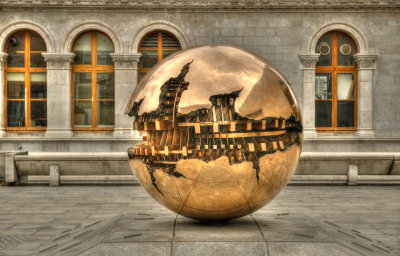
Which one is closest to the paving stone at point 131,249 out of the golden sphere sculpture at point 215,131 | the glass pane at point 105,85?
the golden sphere sculpture at point 215,131

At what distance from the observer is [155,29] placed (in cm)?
1672

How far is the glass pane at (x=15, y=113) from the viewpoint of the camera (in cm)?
1717

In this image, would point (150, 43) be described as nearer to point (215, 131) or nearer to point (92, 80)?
point (92, 80)

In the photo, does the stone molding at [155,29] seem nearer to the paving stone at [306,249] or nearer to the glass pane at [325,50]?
the glass pane at [325,50]

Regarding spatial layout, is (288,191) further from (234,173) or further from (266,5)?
(266,5)

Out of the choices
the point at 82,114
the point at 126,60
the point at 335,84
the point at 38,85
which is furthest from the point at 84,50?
the point at 335,84

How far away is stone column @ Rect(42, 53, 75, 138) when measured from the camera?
16625 mm

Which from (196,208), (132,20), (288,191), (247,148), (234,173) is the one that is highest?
(132,20)

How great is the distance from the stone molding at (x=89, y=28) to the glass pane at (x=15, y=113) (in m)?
3.18

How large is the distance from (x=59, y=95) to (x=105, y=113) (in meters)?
2.06

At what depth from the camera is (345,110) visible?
685 inches

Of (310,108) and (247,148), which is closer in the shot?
(247,148)

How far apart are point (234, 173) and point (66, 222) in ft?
13.8

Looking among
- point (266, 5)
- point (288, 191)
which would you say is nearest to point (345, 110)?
point (266, 5)
